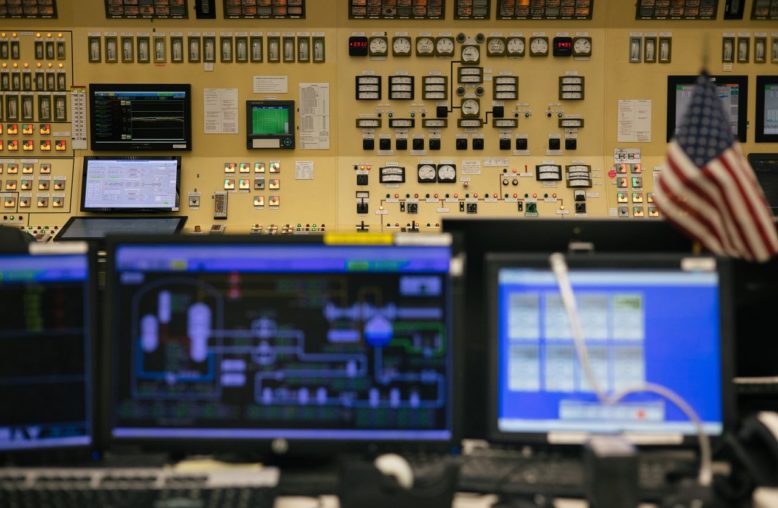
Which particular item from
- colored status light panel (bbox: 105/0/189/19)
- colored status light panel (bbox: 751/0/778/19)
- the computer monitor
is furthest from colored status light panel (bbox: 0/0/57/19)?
colored status light panel (bbox: 751/0/778/19)

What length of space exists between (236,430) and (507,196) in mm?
3427

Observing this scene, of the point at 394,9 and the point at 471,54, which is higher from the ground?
the point at 394,9

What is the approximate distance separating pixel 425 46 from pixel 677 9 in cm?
165

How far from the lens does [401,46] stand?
4.57 metres

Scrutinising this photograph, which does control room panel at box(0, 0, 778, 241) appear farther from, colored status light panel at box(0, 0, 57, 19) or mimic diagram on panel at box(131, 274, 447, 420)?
mimic diagram on panel at box(131, 274, 447, 420)

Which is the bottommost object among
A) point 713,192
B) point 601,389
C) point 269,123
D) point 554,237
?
point 601,389

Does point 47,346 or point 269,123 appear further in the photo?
point 269,123

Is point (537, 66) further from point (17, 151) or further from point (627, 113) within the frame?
point (17, 151)

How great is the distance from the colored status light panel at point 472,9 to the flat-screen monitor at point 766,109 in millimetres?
1812

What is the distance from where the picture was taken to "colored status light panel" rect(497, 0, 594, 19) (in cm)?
459

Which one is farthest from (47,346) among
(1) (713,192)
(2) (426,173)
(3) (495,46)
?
(3) (495,46)

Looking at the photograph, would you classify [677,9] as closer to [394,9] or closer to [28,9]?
[394,9]

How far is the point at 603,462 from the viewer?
1.23 meters

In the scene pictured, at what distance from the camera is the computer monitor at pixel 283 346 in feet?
4.63
